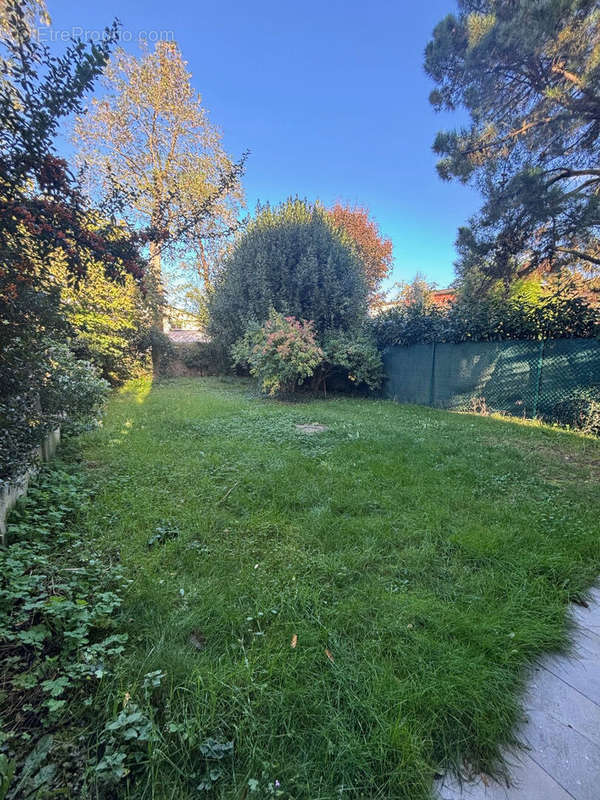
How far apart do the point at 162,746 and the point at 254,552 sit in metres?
0.96

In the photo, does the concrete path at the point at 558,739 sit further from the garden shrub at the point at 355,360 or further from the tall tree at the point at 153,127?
the tall tree at the point at 153,127

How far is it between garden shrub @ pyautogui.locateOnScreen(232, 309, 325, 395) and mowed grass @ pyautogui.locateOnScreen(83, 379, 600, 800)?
3896mm

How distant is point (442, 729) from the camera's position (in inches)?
39.1

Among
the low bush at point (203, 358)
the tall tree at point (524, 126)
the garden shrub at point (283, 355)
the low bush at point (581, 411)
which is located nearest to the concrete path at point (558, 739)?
the low bush at point (581, 411)

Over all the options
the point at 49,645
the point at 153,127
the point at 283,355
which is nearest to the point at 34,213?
the point at 49,645

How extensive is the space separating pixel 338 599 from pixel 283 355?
19.3ft

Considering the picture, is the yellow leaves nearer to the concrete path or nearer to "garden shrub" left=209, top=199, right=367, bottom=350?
"garden shrub" left=209, top=199, right=367, bottom=350

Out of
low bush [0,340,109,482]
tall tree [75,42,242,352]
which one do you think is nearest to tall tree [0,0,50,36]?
low bush [0,340,109,482]

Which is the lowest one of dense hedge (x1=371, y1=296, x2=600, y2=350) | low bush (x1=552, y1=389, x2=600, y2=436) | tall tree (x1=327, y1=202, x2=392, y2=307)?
low bush (x1=552, y1=389, x2=600, y2=436)

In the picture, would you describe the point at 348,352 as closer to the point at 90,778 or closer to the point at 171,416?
the point at 171,416

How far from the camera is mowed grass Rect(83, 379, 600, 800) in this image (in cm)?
94

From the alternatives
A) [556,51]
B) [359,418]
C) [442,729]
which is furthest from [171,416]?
[556,51]

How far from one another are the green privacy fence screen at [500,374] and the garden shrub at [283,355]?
7.30ft

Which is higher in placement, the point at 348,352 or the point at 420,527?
the point at 348,352
